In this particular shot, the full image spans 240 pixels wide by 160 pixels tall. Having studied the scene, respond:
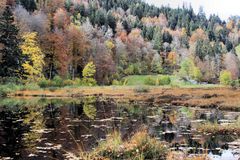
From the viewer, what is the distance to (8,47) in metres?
61.9

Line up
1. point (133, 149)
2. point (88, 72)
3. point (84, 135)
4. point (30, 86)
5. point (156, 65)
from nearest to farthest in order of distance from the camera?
point (133, 149) < point (84, 135) < point (30, 86) < point (88, 72) < point (156, 65)

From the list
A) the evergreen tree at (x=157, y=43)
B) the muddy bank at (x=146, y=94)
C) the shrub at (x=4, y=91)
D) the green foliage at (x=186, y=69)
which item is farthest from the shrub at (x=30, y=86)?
the evergreen tree at (x=157, y=43)

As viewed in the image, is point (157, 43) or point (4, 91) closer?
point (4, 91)

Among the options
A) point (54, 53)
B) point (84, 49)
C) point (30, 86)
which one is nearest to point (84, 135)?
point (30, 86)

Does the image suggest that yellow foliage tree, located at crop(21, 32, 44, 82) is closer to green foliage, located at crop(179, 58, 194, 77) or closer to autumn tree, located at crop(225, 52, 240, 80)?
green foliage, located at crop(179, 58, 194, 77)

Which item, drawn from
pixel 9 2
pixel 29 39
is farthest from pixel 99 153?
pixel 9 2

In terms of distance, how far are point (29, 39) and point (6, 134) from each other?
51.6m

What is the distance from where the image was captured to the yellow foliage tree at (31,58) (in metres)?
69.9

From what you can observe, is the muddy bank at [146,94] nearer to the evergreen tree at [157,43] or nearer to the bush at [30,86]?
the bush at [30,86]

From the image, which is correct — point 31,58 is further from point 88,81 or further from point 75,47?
point 75,47

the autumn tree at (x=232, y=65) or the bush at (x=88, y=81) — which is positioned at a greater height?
the autumn tree at (x=232, y=65)

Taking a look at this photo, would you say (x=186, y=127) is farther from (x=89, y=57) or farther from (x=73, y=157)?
(x=89, y=57)

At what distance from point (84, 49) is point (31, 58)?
18.3 meters

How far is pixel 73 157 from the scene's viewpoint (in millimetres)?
15125
